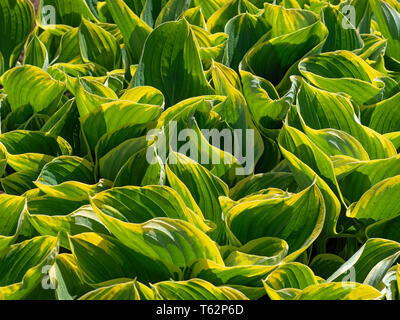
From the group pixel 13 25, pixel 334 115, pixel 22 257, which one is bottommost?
pixel 22 257

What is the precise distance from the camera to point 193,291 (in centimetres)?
93

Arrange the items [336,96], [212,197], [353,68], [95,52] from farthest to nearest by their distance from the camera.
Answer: [95,52]
[353,68]
[336,96]
[212,197]

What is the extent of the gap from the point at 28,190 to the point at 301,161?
0.59m

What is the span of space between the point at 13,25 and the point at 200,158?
89cm

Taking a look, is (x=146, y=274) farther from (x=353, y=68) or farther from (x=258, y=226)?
(x=353, y=68)

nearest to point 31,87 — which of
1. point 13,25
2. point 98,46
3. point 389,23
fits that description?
point 98,46

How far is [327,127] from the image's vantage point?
130 centimetres

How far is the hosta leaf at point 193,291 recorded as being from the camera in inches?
36.3

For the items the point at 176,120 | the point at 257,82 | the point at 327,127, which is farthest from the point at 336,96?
the point at 176,120

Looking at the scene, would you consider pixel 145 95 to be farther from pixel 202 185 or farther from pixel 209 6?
pixel 209 6

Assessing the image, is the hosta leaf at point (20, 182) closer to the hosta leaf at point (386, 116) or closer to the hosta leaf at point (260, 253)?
the hosta leaf at point (260, 253)

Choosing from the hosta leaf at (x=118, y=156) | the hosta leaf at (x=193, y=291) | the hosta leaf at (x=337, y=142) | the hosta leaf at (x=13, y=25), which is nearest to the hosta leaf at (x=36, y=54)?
the hosta leaf at (x=13, y=25)

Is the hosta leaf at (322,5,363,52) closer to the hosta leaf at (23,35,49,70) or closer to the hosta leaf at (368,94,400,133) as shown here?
the hosta leaf at (368,94,400,133)

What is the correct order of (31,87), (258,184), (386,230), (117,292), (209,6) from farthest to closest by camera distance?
(209,6), (31,87), (258,184), (386,230), (117,292)
